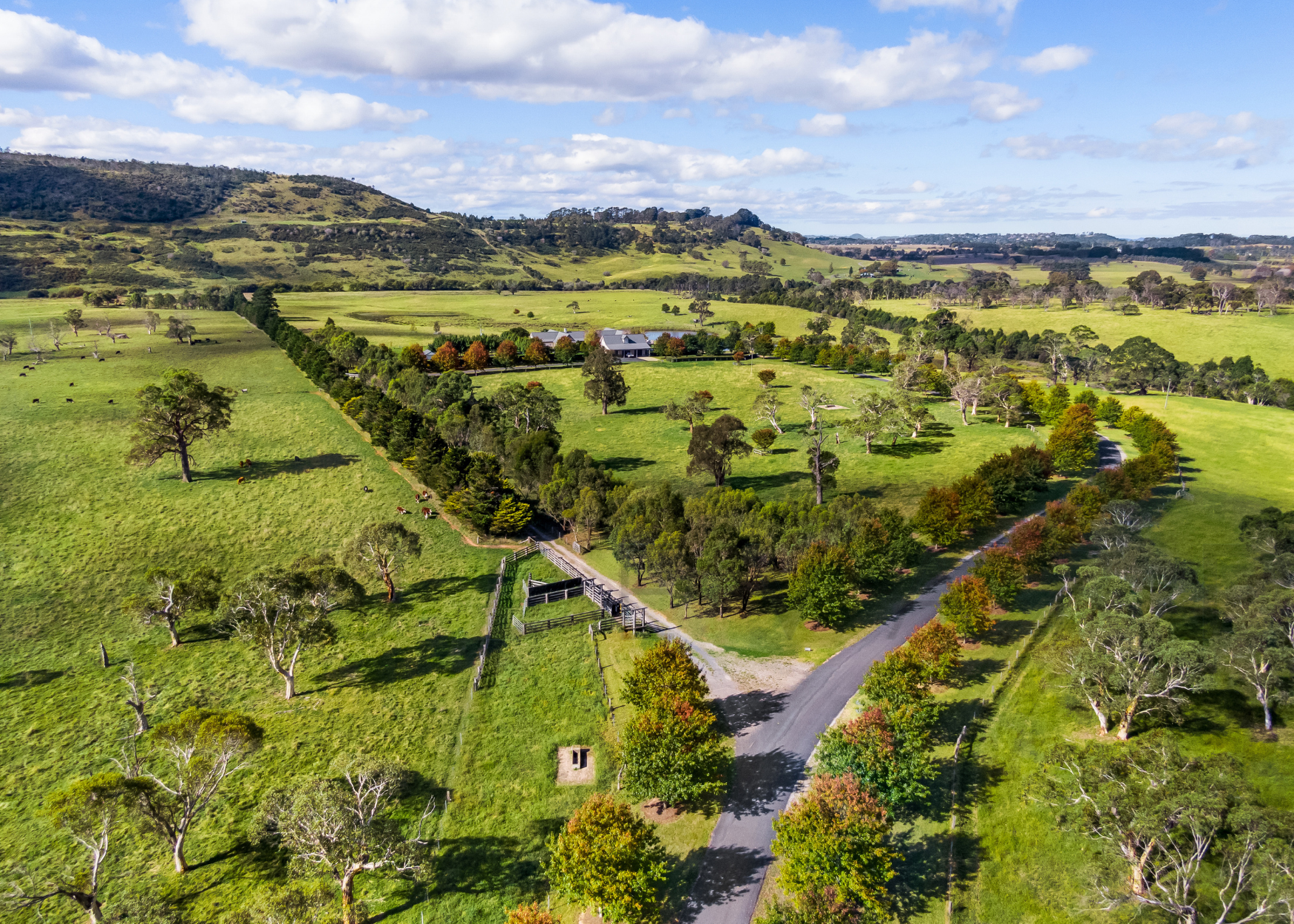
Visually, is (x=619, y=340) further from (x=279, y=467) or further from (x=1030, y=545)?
(x=1030, y=545)

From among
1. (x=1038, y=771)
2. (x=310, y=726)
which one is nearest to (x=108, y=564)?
(x=310, y=726)

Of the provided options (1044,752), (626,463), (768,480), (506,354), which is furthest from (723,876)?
(506,354)

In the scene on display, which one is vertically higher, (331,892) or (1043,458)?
(1043,458)

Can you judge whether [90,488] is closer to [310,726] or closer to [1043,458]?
[310,726]

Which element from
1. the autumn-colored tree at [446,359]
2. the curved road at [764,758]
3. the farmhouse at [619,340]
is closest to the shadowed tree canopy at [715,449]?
the curved road at [764,758]

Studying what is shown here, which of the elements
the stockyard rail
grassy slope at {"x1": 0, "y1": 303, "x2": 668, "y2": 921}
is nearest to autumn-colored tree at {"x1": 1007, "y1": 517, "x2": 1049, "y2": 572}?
the stockyard rail

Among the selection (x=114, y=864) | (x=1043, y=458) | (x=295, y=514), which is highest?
(x=1043, y=458)

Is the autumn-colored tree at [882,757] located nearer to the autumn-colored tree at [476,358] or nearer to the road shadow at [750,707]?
the road shadow at [750,707]
